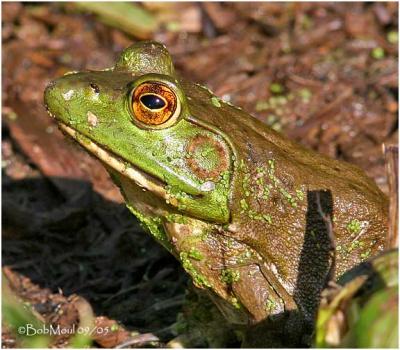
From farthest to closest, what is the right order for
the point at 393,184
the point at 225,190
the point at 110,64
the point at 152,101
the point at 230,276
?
the point at 110,64, the point at 230,276, the point at 225,190, the point at 152,101, the point at 393,184

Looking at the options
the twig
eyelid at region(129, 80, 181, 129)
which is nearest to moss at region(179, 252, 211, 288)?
eyelid at region(129, 80, 181, 129)

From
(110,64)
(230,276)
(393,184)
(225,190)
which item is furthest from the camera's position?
(110,64)

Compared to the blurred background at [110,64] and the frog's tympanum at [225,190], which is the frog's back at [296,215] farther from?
the blurred background at [110,64]

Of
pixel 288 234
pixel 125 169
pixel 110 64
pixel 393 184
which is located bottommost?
pixel 393 184

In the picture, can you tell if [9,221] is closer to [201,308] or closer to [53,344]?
[53,344]

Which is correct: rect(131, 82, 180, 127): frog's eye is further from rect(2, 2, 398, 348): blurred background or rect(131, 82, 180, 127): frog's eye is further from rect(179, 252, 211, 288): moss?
rect(2, 2, 398, 348): blurred background

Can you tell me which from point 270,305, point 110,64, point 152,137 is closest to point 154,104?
point 152,137

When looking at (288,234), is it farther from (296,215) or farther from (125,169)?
(125,169)
